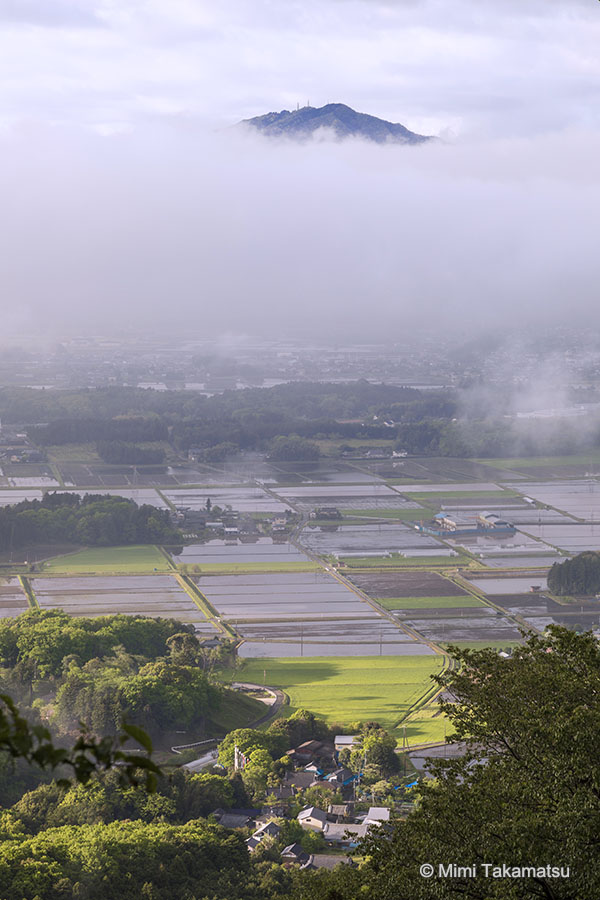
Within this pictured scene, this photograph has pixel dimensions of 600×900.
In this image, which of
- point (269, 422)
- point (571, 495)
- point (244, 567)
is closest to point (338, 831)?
point (244, 567)

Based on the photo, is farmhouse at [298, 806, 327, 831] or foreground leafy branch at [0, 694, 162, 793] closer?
foreground leafy branch at [0, 694, 162, 793]

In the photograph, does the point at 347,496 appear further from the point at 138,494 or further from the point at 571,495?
the point at 571,495

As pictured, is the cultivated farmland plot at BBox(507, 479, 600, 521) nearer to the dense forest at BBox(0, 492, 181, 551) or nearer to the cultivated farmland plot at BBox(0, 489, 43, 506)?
the dense forest at BBox(0, 492, 181, 551)

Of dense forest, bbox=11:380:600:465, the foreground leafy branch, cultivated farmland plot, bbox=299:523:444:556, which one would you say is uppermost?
the foreground leafy branch

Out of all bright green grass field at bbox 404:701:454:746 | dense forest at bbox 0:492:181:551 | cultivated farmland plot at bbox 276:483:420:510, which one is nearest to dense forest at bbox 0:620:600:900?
bright green grass field at bbox 404:701:454:746

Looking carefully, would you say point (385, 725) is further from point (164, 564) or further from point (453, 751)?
point (164, 564)

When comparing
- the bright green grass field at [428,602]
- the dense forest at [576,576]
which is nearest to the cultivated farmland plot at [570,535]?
the dense forest at [576,576]

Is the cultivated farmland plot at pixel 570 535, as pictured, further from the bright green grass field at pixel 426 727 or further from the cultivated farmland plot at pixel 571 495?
the bright green grass field at pixel 426 727
